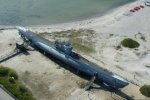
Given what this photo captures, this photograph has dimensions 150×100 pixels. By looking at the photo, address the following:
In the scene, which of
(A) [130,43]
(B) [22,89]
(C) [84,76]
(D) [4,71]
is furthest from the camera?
(A) [130,43]

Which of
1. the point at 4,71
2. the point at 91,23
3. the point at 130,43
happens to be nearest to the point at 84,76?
the point at 4,71

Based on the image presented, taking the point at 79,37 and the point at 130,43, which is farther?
the point at 79,37

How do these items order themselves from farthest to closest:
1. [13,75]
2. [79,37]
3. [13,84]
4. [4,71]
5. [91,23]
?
[91,23]
[79,37]
[4,71]
[13,75]
[13,84]

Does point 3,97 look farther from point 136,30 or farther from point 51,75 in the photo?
point 136,30

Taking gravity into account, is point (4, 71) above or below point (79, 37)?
below

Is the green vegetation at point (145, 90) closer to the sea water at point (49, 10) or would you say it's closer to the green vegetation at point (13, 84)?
the green vegetation at point (13, 84)

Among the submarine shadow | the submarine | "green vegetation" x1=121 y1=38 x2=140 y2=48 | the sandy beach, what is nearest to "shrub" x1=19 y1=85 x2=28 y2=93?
the sandy beach

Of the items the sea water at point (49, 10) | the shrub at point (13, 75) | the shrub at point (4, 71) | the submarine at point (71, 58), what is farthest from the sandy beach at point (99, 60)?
the sea water at point (49, 10)

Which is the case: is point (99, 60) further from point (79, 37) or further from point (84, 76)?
point (79, 37)
